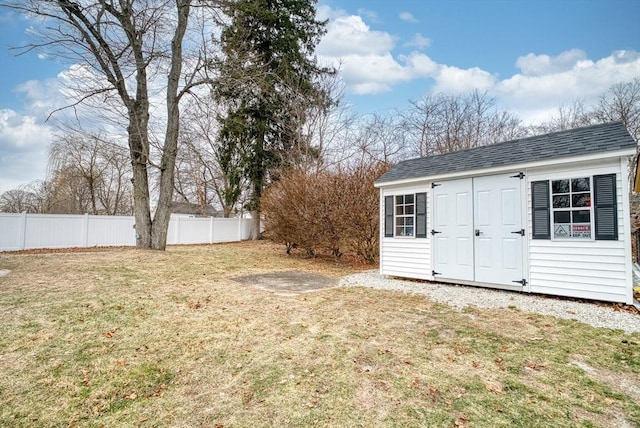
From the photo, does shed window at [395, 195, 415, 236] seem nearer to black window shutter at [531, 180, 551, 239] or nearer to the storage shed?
the storage shed

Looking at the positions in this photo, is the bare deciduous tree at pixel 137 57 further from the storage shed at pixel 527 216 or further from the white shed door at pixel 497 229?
the white shed door at pixel 497 229

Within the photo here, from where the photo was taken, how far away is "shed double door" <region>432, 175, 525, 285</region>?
18.8ft

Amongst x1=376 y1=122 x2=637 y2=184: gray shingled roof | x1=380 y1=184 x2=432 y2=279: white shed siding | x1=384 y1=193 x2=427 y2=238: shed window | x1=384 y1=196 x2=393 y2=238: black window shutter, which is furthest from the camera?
x1=384 y1=196 x2=393 y2=238: black window shutter

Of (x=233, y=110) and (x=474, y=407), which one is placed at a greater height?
(x=233, y=110)

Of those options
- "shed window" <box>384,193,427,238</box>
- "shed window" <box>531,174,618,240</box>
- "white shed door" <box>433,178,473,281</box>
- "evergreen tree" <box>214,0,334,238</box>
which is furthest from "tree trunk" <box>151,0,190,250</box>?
"shed window" <box>531,174,618,240</box>

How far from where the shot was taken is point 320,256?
11.4 m

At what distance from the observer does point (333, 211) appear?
9.66m

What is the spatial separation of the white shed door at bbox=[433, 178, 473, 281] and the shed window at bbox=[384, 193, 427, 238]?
0.29 m

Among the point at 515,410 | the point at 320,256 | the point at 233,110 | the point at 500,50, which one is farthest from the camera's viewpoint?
the point at 233,110

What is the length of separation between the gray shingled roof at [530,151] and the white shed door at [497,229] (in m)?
0.41

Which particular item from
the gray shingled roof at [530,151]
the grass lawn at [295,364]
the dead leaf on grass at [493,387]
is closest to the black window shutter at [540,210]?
the gray shingled roof at [530,151]

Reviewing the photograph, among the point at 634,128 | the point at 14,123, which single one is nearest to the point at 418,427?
the point at 14,123

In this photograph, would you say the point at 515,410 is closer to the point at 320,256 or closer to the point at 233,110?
the point at 320,256

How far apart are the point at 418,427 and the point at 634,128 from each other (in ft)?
67.1
